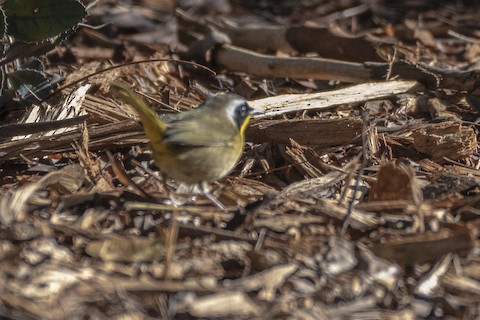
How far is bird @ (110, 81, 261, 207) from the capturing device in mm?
3883

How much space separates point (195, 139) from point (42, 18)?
130 cm

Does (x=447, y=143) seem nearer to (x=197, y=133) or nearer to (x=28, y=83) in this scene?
(x=197, y=133)

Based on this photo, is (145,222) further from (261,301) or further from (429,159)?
(429,159)

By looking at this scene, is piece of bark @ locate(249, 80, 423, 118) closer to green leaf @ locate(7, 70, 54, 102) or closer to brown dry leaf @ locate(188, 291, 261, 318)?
green leaf @ locate(7, 70, 54, 102)

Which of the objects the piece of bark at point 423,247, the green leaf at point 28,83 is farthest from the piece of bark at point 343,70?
the piece of bark at point 423,247

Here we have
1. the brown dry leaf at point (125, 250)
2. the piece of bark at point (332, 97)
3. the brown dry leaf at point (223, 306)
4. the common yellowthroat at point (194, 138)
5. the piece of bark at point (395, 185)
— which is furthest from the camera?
the piece of bark at point (332, 97)

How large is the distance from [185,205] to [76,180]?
67 cm

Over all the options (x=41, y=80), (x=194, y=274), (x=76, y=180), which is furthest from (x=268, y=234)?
(x=41, y=80)

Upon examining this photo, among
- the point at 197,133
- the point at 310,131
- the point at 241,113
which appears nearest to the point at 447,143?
the point at 310,131

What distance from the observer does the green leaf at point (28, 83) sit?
4820mm

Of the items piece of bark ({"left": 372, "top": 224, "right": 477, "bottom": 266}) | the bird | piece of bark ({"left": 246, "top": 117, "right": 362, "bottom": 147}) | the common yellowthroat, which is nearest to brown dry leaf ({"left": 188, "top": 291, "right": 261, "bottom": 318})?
piece of bark ({"left": 372, "top": 224, "right": 477, "bottom": 266})

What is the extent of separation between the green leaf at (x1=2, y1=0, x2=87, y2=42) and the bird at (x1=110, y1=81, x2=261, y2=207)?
2.50ft

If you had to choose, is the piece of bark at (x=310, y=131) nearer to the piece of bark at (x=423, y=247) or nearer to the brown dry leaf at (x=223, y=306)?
the piece of bark at (x=423, y=247)

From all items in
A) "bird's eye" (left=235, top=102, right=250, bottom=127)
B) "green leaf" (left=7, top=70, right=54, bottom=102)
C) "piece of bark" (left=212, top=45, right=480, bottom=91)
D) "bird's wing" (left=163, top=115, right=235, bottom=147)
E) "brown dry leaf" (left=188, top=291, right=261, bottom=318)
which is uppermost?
"brown dry leaf" (left=188, top=291, right=261, bottom=318)
